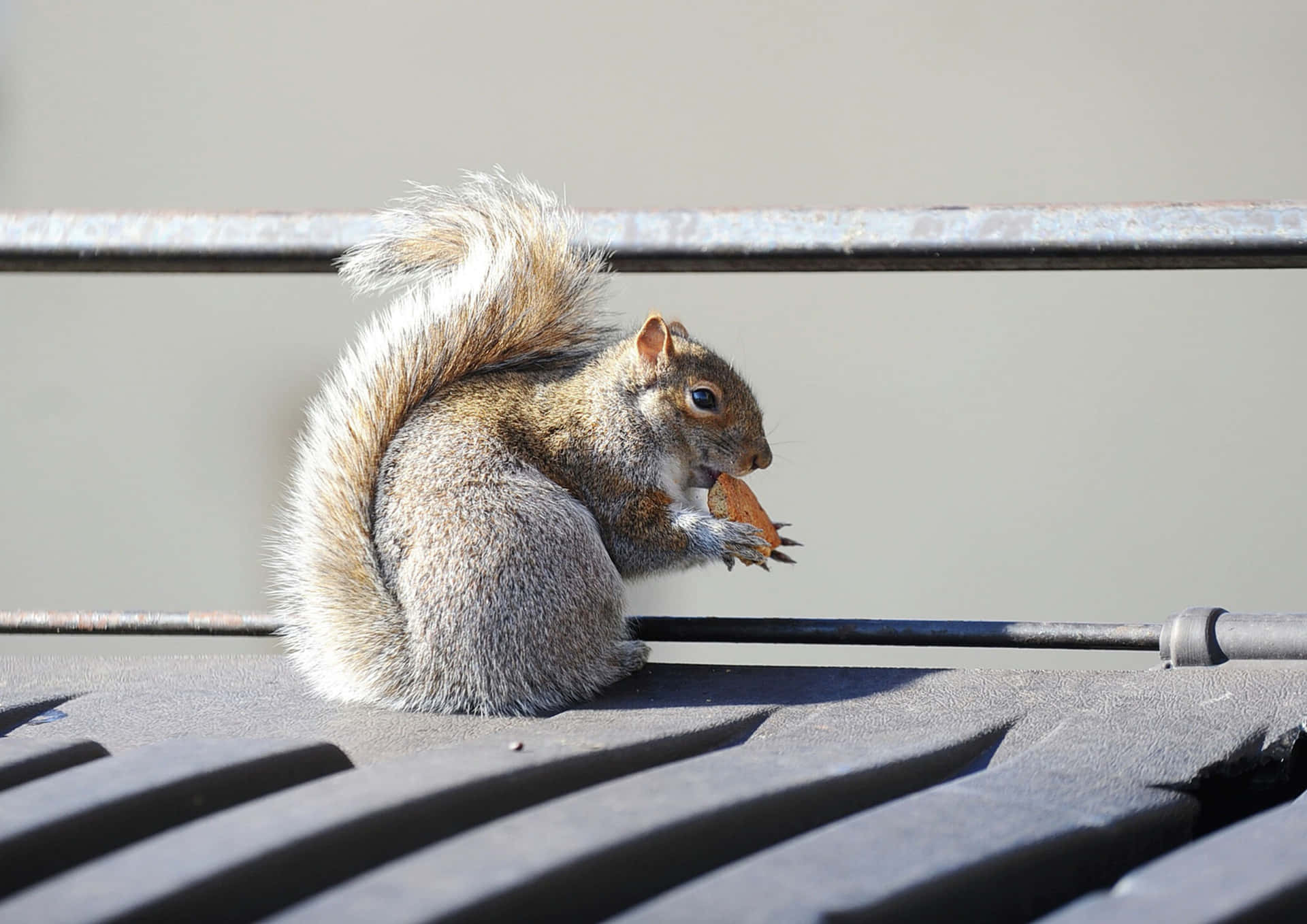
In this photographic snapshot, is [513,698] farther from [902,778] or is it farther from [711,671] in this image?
[902,778]

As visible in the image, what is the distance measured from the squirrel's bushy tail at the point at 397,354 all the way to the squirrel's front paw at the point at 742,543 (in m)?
0.26

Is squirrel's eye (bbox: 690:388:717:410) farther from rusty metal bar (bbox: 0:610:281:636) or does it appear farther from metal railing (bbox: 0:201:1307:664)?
rusty metal bar (bbox: 0:610:281:636)

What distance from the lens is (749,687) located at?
41.4 inches

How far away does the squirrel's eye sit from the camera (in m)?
1.52

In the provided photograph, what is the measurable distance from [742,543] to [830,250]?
344 mm

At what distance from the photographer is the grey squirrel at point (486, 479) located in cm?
113

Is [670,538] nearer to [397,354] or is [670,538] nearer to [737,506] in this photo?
[737,506]

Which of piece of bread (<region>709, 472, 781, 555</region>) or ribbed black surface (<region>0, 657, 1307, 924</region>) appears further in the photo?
piece of bread (<region>709, 472, 781, 555</region>)

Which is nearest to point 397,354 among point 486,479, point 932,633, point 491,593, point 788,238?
point 486,479

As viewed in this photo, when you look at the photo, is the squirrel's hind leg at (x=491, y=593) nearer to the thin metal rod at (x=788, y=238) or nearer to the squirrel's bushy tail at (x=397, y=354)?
the squirrel's bushy tail at (x=397, y=354)

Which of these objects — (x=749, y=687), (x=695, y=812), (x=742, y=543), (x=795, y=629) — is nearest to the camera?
(x=695, y=812)

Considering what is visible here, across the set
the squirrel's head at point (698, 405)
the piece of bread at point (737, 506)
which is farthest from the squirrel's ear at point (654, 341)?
the piece of bread at point (737, 506)

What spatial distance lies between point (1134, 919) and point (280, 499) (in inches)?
119

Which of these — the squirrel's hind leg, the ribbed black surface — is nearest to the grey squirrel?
the squirrel's hind leg
